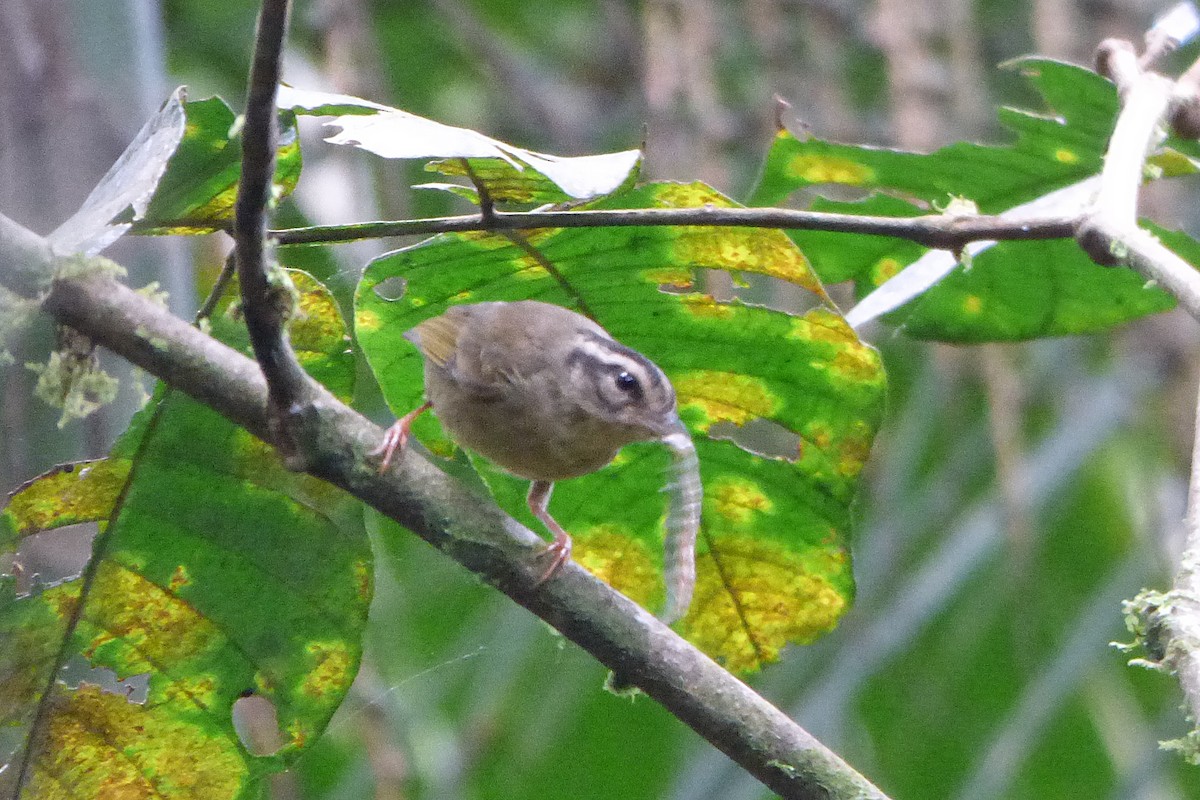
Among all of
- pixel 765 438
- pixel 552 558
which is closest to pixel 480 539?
pixel 552 558

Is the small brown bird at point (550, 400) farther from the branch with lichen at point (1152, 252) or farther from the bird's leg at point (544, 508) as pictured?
the branch with lichen at point (1152, 252)

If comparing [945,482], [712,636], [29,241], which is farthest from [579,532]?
[945,482]

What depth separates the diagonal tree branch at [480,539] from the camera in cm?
172

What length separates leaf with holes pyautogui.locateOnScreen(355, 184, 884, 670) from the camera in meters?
2.24

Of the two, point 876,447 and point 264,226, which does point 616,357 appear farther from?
point 876,447

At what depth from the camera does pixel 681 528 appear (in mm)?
2355

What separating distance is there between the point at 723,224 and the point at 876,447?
10.7ft

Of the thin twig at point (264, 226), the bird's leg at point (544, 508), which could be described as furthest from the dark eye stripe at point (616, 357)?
the thin twig at point (264, 226)

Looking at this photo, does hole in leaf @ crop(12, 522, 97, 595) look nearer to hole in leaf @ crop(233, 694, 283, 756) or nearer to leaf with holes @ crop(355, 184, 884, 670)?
leaf with holes @ crop(355, 184, 884, 670)

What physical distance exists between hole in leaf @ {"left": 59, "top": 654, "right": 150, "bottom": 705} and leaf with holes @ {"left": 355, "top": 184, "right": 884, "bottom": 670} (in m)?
0.61

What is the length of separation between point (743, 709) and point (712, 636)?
23.3 inches

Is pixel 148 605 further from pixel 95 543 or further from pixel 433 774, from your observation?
pixel 433 774

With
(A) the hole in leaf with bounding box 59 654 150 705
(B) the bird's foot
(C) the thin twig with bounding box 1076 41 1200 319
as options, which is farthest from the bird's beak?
(A) the hole in leaf with bounding box 59 654 150 705

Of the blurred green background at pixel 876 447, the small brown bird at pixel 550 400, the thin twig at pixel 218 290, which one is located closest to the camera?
the thin twig at pixel 218 290
